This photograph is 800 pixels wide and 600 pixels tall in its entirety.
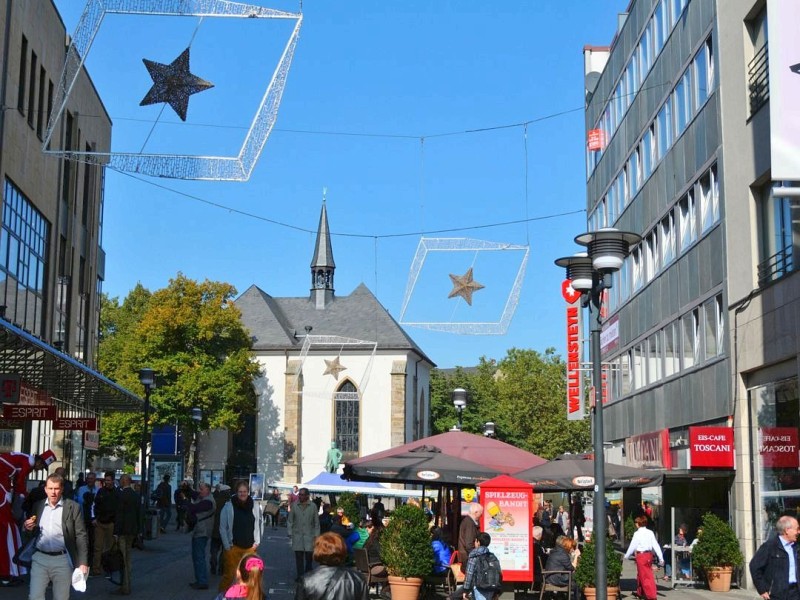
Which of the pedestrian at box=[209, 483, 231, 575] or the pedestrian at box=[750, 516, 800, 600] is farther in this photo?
the pedestrian at box=[209, 483, 231, 575]

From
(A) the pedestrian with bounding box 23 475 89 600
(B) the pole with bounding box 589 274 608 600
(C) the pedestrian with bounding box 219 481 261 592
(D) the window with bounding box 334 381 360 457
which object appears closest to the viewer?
(A) the pedestrian with bounding box 23 475 89 600

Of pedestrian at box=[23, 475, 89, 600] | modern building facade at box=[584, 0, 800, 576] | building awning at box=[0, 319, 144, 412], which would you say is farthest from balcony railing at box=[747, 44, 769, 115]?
pedestrian at box=[23, 475, 89, 600]

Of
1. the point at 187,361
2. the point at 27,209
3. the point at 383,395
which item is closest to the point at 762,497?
the point at 27,209

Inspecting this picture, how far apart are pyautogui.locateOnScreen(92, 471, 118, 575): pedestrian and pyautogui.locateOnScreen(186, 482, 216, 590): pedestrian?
1.29 m

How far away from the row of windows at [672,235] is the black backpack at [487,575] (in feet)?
29.8

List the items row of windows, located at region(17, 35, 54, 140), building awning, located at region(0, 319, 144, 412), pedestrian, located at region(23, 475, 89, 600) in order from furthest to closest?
row of windows, located at region(17, 35, 54, 140) < building awning, located at region(0, 319, 144, 412) < pedestrian, located at region(23, 475, 89, 600)

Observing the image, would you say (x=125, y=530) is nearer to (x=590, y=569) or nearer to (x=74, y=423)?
(x=590, y=569)

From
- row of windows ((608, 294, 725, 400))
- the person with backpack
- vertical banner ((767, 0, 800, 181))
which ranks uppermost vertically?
vertical banner ((767, 0, 800, 181))

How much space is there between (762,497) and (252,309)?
6729cm

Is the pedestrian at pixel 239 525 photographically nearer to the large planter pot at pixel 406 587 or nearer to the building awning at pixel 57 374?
the large planter pot at pixel 406 587

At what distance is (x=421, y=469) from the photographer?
711 inches

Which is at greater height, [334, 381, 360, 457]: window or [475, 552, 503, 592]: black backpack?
[334, 381, 360, 457]: window

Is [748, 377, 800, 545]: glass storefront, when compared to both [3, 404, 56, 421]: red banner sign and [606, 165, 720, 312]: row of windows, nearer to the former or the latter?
[606, 165, 720, 312]: row of windows

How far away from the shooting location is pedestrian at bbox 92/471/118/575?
17234 mm
